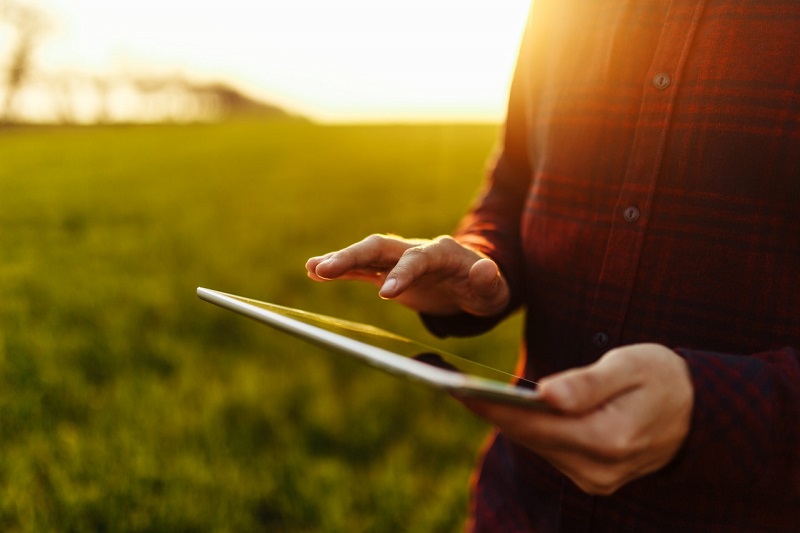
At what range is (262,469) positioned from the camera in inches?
102

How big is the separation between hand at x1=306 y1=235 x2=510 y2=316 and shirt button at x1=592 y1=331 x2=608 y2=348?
7.7 inches

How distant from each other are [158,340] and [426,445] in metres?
1.79

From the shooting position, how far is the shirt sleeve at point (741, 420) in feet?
2.32

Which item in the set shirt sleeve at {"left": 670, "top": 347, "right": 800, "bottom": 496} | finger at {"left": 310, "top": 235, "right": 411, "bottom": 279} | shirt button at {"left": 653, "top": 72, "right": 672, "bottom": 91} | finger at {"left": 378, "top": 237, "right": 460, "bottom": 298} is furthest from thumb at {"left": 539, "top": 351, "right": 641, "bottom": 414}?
shirt button at {"left": 653, "top": 72, "right": 672, "bottom": 91}

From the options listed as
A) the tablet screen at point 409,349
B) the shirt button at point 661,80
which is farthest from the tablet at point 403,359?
the shirt button at point 661,80

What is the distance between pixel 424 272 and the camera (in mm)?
952

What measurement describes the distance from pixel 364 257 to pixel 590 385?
1.48ft

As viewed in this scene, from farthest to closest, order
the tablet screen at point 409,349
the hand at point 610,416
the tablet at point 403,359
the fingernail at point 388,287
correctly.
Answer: the fingernail at point 388,287, the tablet screen at point 409,349, the hand at point 610,416, the tablet at point 403,359

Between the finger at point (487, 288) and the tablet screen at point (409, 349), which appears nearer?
the tablet screen at point (409, 349)

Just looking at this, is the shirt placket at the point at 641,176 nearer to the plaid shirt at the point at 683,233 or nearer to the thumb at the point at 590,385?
the plaid shirt at the point at 683,233

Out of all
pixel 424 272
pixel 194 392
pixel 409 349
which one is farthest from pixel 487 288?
pixel 194 392

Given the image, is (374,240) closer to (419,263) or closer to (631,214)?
(419,263)

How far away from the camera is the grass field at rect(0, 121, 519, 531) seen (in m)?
2.37

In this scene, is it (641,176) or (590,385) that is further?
(641,176)
